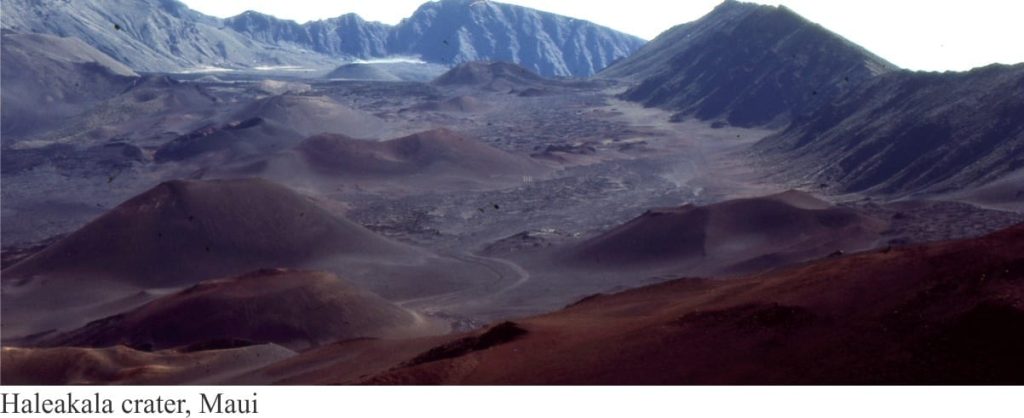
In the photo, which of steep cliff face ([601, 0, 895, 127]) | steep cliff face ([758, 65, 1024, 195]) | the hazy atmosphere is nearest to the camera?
the hazy atmosphere

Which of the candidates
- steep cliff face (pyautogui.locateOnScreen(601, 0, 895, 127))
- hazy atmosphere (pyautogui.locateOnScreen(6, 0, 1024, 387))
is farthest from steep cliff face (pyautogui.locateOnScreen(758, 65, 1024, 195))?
steep cliff face (pyautogui.locateOnScreen(601, 0, 895, 127))

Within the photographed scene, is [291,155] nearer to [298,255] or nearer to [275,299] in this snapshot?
[298,255]

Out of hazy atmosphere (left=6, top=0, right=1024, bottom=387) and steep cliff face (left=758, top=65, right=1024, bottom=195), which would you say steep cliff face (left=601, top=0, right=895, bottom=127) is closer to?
hazy atmosphere (left=6, top=0, right=1024, bottom=387)

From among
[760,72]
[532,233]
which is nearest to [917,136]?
[532,233]

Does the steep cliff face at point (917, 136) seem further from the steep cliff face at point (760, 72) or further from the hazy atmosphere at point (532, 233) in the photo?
the steep cliff face at point (760, 72)

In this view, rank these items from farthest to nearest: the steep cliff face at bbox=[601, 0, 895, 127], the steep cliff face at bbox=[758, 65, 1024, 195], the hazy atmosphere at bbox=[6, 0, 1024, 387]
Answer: the steep cliff face at bbox=[601, 0, 895, 127]
the steep cliff face at bbox=[758, 65, 1024, 195]
the hazy atmosphere at bbox=[6, 0, 1024, 387]

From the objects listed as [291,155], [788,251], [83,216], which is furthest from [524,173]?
[788,251]

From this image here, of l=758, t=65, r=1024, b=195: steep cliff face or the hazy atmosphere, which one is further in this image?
l=758, t=65, r=1024, b=195: steep cliff face

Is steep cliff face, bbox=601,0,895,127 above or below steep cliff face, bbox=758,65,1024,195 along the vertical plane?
above
